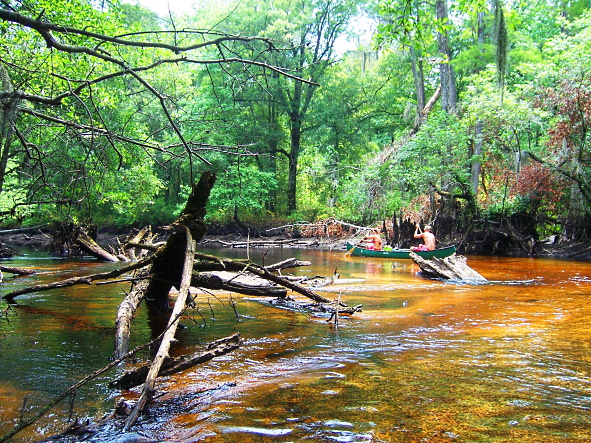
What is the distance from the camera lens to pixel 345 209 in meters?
31.5

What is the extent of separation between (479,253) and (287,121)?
1923 centimetres

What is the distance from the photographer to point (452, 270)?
1258 centimetres

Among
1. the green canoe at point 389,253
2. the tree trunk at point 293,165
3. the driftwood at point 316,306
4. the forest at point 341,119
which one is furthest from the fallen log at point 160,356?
the tree trunk at point 293,165

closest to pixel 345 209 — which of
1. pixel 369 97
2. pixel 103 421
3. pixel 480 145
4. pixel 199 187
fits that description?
pixel 369 97

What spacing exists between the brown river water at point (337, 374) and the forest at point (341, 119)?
201 centimetres

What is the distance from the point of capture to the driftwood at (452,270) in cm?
1213

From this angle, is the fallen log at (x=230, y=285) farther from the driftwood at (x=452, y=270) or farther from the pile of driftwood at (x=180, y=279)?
the driftwood at (x=452, y=270)

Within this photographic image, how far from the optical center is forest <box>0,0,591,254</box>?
6992mm

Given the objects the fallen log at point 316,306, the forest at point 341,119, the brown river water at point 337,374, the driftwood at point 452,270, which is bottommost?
the brown river water at point 337,374

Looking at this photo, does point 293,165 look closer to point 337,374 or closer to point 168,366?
point 337,374

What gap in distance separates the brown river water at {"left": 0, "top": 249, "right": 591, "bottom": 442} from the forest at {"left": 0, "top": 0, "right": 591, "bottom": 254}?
201cm

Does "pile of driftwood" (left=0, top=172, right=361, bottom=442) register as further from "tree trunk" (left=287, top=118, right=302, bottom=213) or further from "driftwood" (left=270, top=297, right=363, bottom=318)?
"tree trunk" (left=287, top=118, right=302, bottom=213)

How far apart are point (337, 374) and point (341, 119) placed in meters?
29.5

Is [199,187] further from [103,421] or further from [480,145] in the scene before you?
[480,145]
